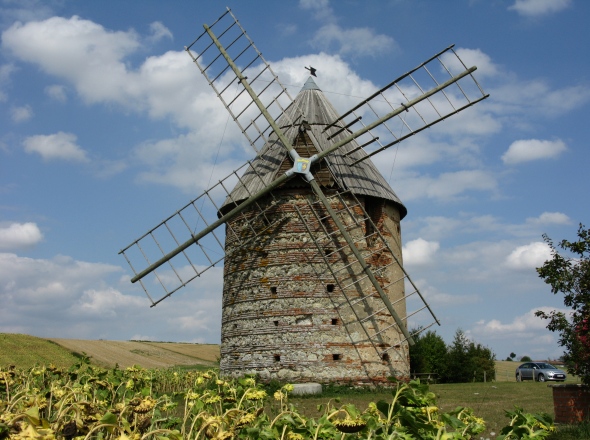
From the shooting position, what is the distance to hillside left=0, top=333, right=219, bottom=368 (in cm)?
2719

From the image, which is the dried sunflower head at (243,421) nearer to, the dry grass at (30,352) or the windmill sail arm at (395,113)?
the windmill sail arm at (395,113)

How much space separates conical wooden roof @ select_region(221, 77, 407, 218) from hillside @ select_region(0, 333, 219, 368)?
13507mm

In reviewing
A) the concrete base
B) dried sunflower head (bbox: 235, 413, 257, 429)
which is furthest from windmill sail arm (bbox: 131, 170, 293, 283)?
dried sunflower head (bbox: 235, 413, 257, 429)

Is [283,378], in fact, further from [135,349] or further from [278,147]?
[135,349]

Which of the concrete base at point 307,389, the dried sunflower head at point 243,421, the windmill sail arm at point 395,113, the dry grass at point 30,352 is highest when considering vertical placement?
the windmill sail arm at point 395,113

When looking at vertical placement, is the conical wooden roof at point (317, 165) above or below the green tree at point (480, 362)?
above

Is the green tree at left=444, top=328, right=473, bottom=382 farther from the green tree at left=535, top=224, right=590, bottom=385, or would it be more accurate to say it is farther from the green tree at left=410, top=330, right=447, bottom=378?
the green tree at left=535, top=224, right=590, bottom=385

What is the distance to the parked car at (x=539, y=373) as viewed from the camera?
82.2 ft

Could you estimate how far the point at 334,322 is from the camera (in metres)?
13.5

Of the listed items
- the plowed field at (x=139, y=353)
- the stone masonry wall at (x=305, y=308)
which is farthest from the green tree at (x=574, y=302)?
the plowed field at (x=139, y=353)

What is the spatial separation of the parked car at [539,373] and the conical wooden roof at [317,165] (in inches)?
531

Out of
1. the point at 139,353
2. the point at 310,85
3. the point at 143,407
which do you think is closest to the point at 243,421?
the point at 143,407

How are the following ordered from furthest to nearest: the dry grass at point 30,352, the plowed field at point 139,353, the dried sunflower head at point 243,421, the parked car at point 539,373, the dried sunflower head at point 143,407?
the plowed field at point 139,353
the dry grass at point 30,352
the parked car at point 539,373
the dried sunflower head at point 243,421
the dried sunflower head at point 143,407

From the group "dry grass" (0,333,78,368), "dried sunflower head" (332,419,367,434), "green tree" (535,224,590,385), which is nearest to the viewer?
"dried sunflower head" (332,419,367,434)
